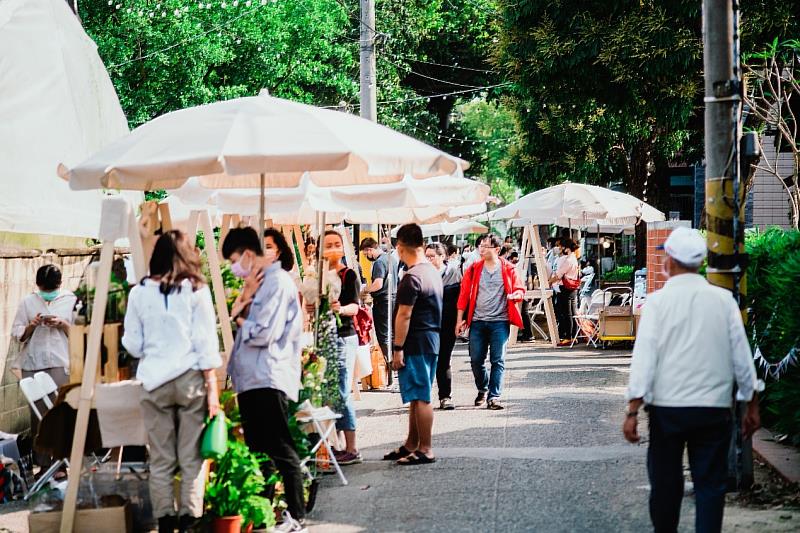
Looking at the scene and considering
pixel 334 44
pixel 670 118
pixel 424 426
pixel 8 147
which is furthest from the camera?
pixel 334 44

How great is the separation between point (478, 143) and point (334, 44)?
11.9 m

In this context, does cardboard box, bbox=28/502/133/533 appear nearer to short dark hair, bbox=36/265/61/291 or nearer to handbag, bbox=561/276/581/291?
short dark hair, bbox=36/265/61/291

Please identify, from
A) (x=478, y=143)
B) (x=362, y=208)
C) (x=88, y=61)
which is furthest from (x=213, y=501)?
(x=478, y=143)

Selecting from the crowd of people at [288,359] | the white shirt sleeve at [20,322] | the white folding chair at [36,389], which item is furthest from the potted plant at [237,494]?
the white shirt sleeve at [20,322]

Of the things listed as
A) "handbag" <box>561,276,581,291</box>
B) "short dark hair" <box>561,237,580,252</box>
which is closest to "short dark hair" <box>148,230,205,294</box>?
"handbag" <box>561,276,581,291</box>

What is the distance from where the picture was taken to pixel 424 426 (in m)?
9.16

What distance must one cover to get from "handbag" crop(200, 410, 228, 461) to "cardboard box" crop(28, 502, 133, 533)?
72cm

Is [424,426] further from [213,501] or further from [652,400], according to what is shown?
[652,400]

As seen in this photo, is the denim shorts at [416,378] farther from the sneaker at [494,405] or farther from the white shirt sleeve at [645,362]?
the white shirt sleeve at [645,362]

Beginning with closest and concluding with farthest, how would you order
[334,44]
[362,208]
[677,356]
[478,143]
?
[677,356] → [362,208] → [334,44] → [478,143]

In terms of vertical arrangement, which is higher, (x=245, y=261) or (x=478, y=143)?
(x=478, y=143)

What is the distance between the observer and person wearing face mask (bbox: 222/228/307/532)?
687 cm

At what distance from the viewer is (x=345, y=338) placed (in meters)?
9.59

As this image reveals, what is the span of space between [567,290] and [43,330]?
13.5 m
